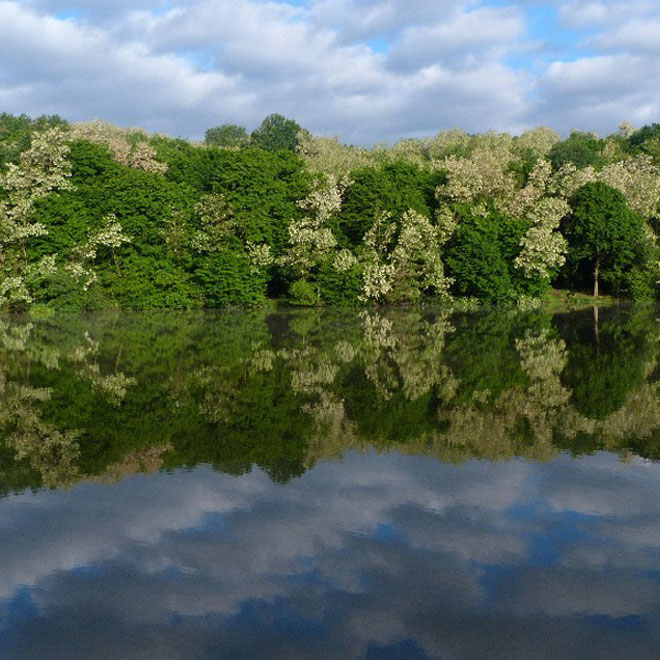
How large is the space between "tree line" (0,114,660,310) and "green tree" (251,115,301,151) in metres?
48.8

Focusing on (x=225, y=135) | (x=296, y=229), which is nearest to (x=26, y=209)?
(x=296, y=229)

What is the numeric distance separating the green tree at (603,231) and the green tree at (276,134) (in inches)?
2400

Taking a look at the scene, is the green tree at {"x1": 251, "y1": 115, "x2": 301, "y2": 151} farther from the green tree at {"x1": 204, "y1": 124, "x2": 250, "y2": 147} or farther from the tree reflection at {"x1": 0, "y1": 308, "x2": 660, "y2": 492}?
the tree reflection at {"x1": 0, "y1": 308, "x2": 660, "y2": 492}

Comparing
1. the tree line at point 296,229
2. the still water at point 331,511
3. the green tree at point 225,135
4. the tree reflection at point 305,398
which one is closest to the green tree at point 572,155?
the tree line at point 296,229

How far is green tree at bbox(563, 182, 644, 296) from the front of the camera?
71125 millimetres

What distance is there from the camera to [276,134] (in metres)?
128

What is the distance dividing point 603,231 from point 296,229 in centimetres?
3014

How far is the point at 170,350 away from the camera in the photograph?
36.7 meters

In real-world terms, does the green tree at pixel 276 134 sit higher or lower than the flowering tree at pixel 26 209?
higher

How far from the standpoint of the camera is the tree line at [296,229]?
65.1 m

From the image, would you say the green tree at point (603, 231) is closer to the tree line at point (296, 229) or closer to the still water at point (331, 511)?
the tree line at point (296, 229)

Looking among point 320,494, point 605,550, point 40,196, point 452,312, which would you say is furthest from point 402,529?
point 40,196

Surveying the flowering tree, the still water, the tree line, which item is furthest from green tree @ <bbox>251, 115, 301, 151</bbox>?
the still water

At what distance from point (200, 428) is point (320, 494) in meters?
6.53
